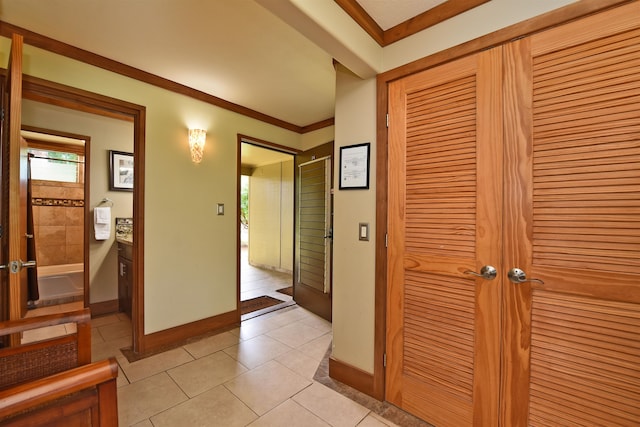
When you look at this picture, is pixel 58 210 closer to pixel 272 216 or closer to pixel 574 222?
pixel 272 216

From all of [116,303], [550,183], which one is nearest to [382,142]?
[550,183]

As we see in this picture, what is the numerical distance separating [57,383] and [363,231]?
1.59m

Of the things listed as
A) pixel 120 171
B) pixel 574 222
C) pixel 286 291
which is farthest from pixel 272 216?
pixel 574 222

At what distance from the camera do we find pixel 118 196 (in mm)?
3547

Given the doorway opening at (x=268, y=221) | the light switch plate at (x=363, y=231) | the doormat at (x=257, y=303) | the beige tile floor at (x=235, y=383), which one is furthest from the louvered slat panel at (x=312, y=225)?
the light switch plate at (x=363, y=231)

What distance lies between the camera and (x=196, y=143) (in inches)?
103

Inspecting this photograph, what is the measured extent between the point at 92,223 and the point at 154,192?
63.2 inches

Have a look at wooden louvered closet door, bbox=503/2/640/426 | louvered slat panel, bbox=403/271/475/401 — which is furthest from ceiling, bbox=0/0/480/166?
louvered slat panel, bbox=403/271/475/401

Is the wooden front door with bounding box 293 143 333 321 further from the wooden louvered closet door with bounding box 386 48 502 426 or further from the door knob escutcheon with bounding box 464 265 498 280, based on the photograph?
the door knob escutcheon with bounding box 464 265 498 280

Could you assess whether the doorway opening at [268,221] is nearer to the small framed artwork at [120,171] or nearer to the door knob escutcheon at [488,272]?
the small framed artwork at [120,171]

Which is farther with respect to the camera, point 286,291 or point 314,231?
point 286,291

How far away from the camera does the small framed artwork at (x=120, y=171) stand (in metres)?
3.45

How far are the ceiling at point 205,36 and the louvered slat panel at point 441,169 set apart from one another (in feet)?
1.77

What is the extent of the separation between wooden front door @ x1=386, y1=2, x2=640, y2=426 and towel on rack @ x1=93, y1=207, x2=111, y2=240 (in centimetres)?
352
